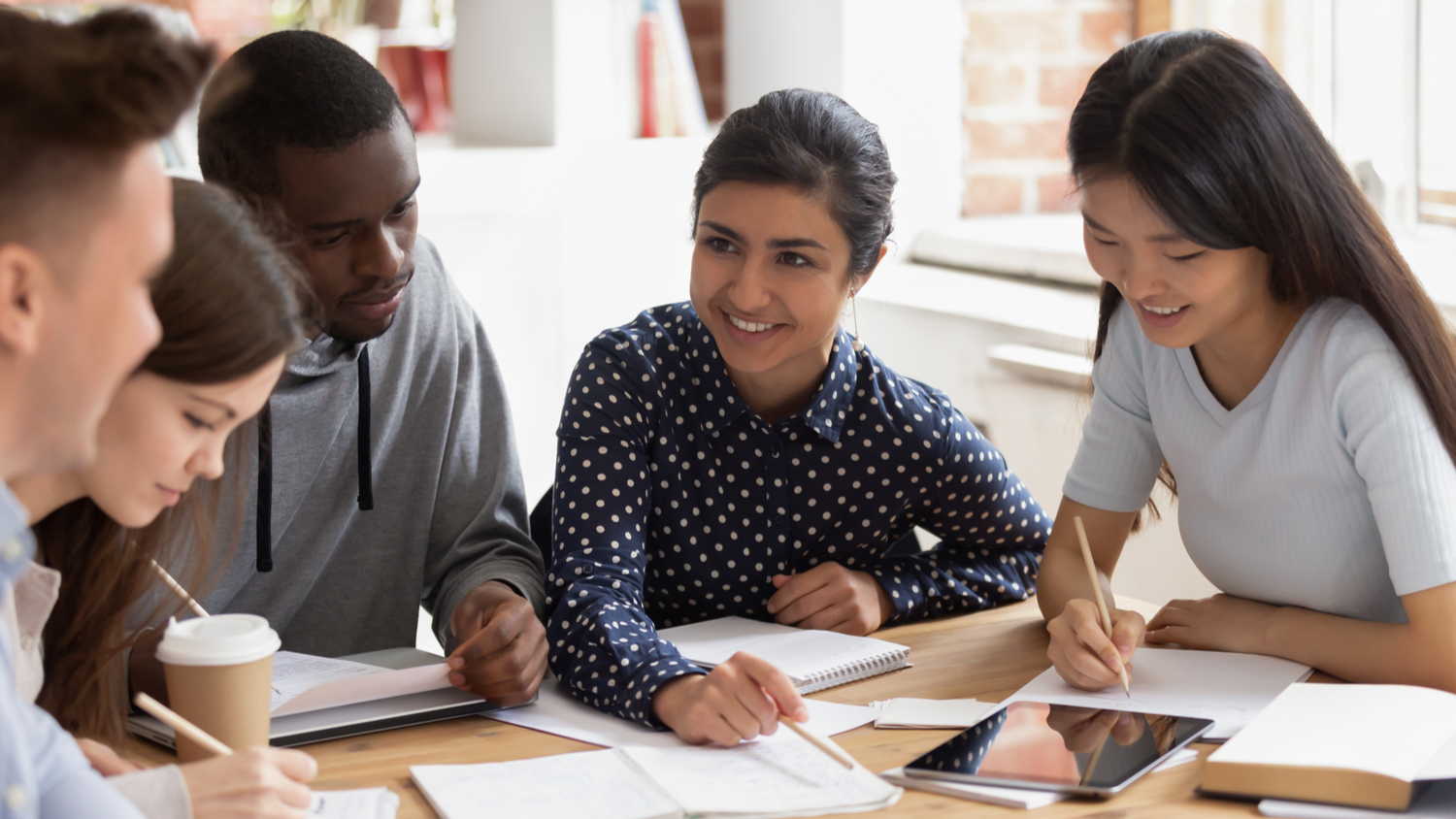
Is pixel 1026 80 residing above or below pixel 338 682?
above

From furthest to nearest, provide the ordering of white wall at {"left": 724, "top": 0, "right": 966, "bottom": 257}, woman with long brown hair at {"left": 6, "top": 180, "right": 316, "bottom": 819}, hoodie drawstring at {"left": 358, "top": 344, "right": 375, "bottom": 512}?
white wall at {"left": 724, "top": 0, "right": 966, "bottom": 257}
hoodie drawstring at {"left": 358, "top": 344, "right": 375, "bottom": 512}
woman with long brown hair at {"left": 6, "top": 180, "right": 316, "bottom": 819}

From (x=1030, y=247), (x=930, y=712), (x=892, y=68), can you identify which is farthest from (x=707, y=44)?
(x=930, y=712)

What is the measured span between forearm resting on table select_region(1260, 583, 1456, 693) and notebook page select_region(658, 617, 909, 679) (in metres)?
0.38

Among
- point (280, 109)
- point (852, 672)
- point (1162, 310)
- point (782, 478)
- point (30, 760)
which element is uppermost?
point (280, 109)

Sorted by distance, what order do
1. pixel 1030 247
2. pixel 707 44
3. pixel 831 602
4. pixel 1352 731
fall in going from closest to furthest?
pixel 1352 731, pixel 831 602, pixel 1030 247, pixel 707 44

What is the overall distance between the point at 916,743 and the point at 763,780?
159 millimetres

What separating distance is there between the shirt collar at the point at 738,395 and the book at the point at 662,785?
19.1 inches

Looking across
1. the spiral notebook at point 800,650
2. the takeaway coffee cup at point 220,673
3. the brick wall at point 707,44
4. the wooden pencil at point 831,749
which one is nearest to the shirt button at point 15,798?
the takeaway coffee cup at point 220,673

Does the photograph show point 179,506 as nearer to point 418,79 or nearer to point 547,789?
point 547,789

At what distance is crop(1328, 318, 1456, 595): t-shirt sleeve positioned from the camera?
122 centimetres

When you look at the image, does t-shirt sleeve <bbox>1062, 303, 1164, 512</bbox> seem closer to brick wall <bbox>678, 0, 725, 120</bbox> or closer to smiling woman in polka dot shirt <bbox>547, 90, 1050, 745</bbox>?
smiling woman in polka dot shirt <bbox>547, 90, 1050, 745</bbox>

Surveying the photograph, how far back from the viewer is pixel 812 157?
148 cm

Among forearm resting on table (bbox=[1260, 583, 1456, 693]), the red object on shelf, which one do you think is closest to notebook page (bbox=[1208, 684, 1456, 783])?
forearm resting on table (bbox=[1260, 583, 1456, 693])

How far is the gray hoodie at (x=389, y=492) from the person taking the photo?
156cm
